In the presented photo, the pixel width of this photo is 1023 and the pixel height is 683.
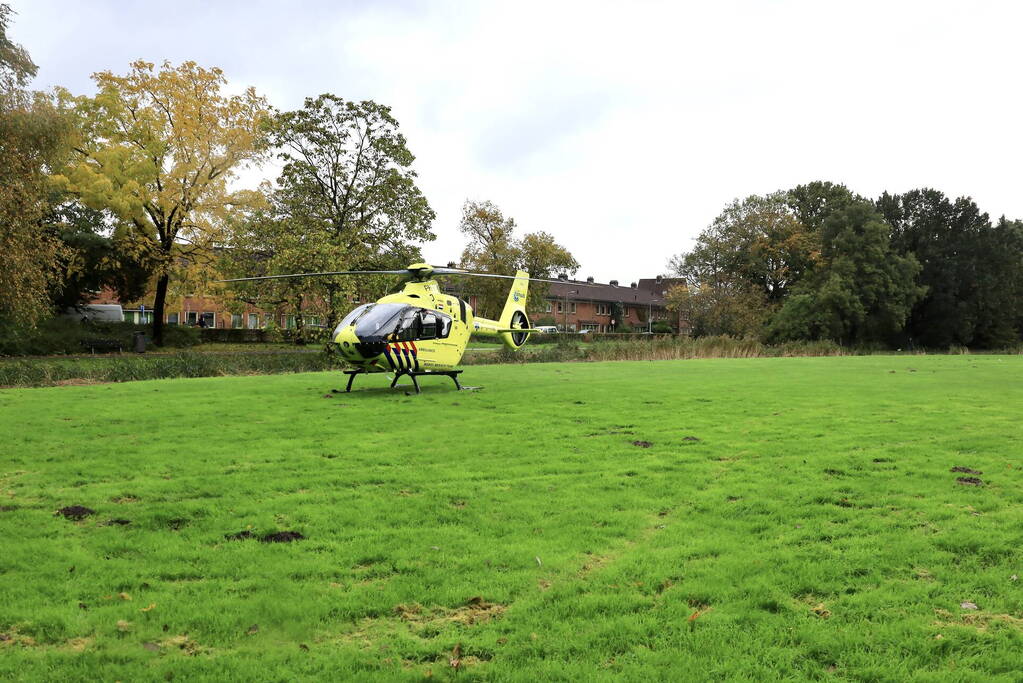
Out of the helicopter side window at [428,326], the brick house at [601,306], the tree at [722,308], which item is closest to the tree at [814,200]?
the tree at [722,308]

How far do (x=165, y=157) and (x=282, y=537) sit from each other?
37.3 metres

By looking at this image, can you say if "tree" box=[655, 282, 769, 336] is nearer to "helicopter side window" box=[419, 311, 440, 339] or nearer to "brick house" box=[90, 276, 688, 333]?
"brick house" box=[90, 276, 688, 333]

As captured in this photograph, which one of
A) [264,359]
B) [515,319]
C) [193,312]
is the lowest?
[264,359]

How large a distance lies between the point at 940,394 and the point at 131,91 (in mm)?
39222

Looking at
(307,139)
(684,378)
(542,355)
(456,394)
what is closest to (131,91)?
(307,139)

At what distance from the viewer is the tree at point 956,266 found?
5953 cm

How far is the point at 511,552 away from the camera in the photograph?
532 centimetres

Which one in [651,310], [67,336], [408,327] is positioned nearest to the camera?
[408,327]

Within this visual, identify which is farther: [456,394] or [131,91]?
[131,91]

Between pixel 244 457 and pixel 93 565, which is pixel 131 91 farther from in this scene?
pixel 93 565

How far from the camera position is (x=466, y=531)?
5.89 meters

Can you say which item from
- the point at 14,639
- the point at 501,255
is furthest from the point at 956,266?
the point at 14,639

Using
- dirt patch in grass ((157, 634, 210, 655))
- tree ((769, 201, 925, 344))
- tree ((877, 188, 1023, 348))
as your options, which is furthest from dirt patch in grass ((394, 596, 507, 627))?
tree ((877, 188, 1023, 348))

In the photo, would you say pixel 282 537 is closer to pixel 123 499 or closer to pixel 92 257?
pixel 123 499
